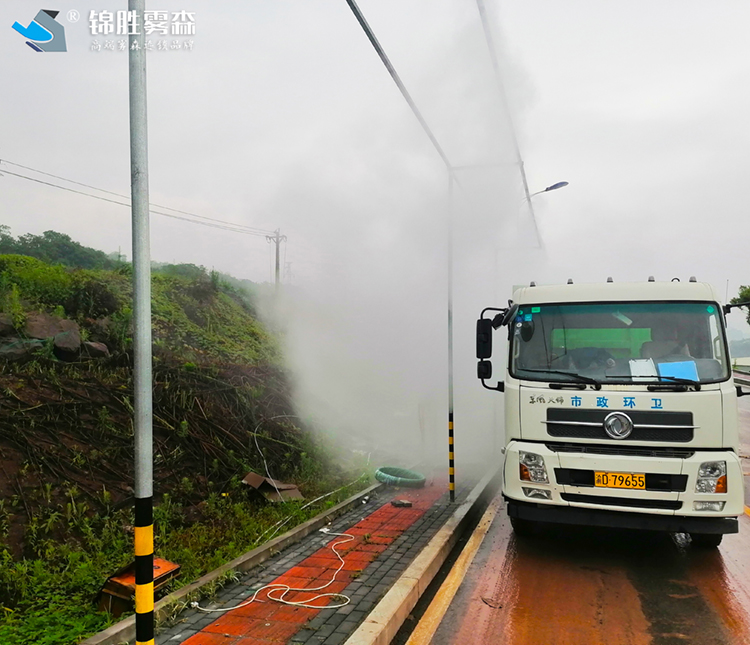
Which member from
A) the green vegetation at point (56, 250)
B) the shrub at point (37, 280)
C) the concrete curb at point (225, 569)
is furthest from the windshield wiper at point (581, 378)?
the green vegetation at point (56, 250)

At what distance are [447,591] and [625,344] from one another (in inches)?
113

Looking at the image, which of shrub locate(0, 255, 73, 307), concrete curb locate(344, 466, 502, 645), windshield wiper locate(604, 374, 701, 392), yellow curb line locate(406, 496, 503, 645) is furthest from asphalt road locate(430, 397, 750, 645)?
shrub locate(0, 255, 73, 307)

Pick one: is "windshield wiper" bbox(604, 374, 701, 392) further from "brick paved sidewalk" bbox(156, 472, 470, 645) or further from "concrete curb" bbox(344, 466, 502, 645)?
"brick paved sidewalk" bbox(156, 472, 470, 645)

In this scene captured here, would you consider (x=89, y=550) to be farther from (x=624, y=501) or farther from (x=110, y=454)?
(x=624, y=501)

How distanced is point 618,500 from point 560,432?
0.77 meters

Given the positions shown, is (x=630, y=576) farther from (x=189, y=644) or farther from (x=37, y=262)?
(x=37, y=262)

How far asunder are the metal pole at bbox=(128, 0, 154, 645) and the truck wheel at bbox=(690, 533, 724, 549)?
5413 millimetres

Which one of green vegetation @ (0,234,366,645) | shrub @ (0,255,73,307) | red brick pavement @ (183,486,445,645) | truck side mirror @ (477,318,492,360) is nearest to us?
red brick pavement @ (183,486,445,645)

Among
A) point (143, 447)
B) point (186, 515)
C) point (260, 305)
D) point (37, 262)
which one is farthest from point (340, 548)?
point (260, 305)

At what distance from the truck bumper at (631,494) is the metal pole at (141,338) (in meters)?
3.78

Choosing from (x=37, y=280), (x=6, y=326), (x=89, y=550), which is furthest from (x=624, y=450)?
(x=37, y=280)

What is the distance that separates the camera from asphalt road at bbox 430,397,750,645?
4.09 metres

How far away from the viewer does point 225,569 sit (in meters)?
4.70

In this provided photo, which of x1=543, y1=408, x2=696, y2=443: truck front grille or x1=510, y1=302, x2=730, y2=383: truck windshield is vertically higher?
x1=510, y1=302, x2=730, y2=383: truck windshield
